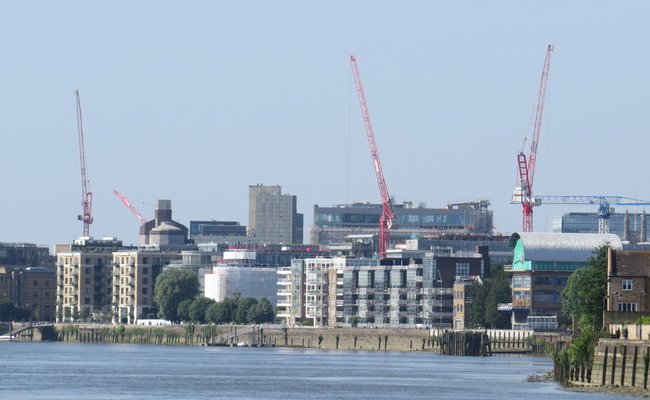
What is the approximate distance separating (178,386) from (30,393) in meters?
16.3

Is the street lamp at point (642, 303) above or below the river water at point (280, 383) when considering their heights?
above

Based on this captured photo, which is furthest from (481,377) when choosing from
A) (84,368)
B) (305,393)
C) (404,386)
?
(84,368)

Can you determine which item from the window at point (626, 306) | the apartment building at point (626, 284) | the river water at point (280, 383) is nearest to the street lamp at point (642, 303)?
the apartment building at point (626, 284)

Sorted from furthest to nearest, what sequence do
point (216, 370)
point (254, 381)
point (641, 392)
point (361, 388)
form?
point (216, 370)
point (254, 381)
point (361, 388)
point (641, 392)

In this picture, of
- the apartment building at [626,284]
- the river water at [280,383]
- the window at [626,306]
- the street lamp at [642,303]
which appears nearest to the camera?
the river water at [280,383]

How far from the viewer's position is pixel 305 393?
151 metres

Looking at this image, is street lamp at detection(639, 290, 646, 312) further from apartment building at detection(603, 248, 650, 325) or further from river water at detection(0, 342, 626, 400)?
river water at detection(0, 342, 626, 400)

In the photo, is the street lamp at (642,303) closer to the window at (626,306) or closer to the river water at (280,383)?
the window at (626,306)

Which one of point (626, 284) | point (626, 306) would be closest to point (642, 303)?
point (626, 306)

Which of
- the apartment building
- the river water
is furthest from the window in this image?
the river water

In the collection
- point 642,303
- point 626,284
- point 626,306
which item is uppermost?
point 626,284

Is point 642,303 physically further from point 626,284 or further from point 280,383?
point 280,383

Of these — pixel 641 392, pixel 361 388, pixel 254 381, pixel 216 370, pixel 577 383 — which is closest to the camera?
pixel 641 392

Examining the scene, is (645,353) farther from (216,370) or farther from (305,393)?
(216,370)
